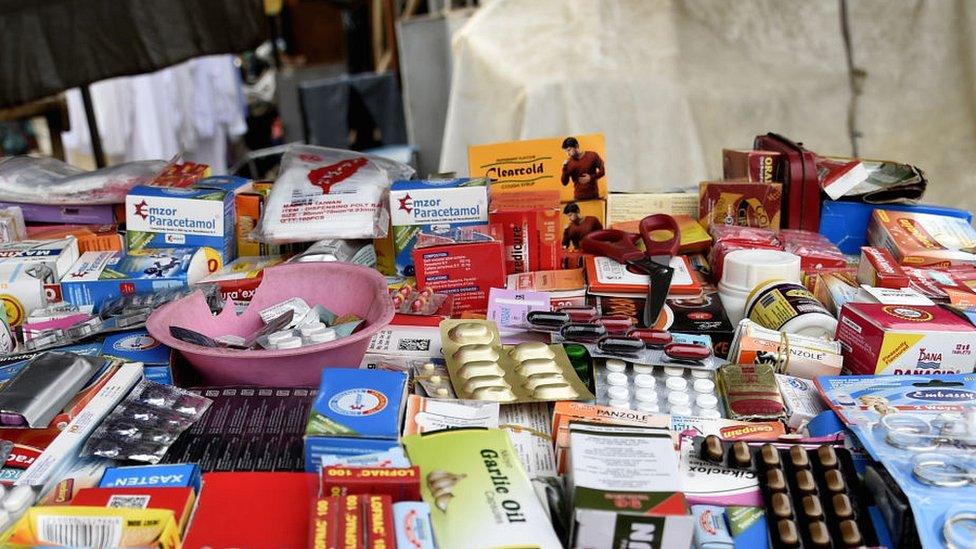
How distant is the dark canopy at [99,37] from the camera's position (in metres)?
2.82

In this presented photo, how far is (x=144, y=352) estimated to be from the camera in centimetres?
150

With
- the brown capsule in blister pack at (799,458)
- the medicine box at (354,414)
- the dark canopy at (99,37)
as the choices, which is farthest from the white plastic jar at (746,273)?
the dark canopy at (99,37)

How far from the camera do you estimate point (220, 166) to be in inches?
250

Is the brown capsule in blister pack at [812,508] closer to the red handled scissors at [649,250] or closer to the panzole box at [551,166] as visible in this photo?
the red handled scissors at [649,250]

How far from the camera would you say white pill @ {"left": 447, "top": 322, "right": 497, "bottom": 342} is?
1513mm

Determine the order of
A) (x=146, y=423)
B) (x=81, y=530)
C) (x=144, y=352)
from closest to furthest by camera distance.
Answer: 1. (x=81, y=530)
2. (x=146, y=423)
3. (x=144, y=352)

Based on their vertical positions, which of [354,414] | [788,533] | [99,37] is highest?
[99,37]

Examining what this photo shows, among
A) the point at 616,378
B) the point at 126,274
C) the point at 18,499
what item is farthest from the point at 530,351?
the point at 126,274

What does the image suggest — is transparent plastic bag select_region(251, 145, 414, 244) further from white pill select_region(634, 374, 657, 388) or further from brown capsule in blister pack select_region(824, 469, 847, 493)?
brown capsule in blister pack select_region(824, 469, 847, 493)

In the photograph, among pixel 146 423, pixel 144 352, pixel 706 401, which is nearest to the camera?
pixel 146 423

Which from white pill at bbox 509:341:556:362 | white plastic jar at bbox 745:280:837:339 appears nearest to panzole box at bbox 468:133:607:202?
white plastic jar at bbox 745:280:837:339

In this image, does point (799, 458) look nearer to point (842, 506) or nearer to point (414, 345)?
point (842, 506)

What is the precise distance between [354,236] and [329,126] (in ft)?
13.2

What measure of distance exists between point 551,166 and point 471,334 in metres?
0.68
